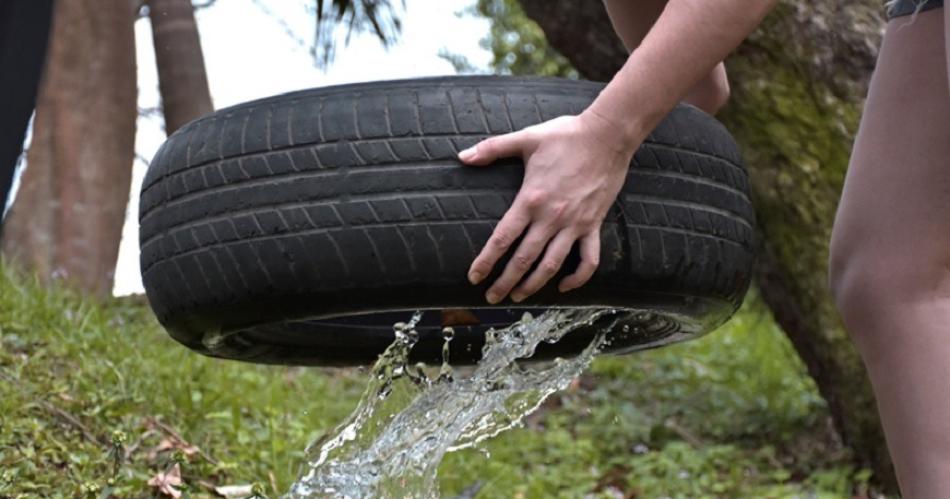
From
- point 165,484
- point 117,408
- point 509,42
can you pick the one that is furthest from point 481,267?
point 509,42

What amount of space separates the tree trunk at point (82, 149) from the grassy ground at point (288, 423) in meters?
0.60

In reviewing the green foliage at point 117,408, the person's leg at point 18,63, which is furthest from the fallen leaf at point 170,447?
the person's leg at point 18,63

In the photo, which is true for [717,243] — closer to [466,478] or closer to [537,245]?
[537,245]

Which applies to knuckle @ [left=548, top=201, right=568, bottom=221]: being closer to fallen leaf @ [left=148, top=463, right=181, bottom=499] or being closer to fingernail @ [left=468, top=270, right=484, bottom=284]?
fingernail @ [left=468, top=270, right=484, bottom=284]

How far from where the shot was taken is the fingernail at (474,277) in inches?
88.9

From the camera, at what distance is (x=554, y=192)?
2.18 m

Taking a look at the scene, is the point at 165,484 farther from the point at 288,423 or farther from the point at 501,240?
the point at 501,240

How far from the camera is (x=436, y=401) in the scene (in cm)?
288

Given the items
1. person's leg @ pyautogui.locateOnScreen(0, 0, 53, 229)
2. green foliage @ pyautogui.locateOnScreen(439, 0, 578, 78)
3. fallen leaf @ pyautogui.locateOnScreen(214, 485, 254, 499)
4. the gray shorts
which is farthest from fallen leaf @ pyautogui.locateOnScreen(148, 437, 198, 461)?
green foliage @ pyautogui.locateOnScreen(439, 0, 578, 78)

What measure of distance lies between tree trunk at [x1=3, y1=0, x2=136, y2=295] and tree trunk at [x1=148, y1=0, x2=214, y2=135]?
19 cm

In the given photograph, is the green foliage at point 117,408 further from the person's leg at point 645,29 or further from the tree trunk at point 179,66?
the tree trunk at point 179,66

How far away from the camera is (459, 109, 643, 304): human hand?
2184 millimetres

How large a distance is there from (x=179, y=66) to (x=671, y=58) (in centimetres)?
574

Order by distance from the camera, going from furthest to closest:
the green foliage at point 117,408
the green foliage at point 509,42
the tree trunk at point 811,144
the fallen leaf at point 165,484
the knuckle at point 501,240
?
the green foliage at point 509,42
the tree trunk at point 811,144
the green foliage at point 117,408
the fallen leaf at point 165,484
the knuckle at point 501,240
